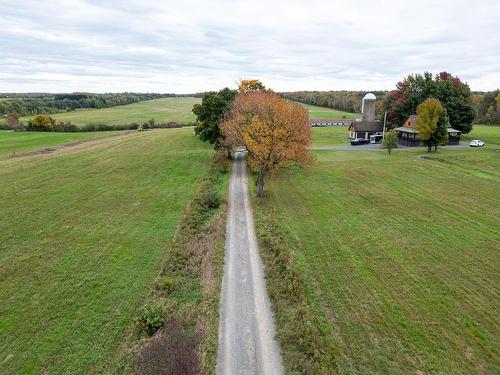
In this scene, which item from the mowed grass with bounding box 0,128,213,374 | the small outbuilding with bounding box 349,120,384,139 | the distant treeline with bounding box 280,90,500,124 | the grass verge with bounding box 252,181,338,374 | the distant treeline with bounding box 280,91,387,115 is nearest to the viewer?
the grass verge with bounding box 252,181,338,374

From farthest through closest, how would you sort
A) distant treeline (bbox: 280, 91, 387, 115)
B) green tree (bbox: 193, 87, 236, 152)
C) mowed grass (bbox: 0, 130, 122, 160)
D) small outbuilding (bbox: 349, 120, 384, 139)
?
distant treeline (bbox: 280, 91, 387, 115)
small outbuilding (bbox: 349, 120, 384, 139)
mowed grass (bbox: 0, 130, 122, 160)
green tree (bbox: 193, 87, 236, 152)

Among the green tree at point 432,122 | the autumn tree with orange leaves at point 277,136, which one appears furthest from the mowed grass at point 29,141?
the green tree at point 432,122

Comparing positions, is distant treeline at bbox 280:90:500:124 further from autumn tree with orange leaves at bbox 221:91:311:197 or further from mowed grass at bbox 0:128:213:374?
mowed grass at bbox 0:128:213:374

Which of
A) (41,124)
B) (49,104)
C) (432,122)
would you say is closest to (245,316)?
(432,122)

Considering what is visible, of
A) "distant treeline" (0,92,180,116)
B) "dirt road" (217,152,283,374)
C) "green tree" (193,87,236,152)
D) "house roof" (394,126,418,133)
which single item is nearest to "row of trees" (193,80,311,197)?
"dirt road" (217,152,283,374)

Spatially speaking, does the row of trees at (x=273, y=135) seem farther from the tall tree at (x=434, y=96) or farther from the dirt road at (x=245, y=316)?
the tall tree at (x=434, y=96)

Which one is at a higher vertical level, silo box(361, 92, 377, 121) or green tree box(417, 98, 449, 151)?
silo box(361, 92, 377, 121)

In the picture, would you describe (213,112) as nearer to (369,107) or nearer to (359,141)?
(359,141)
